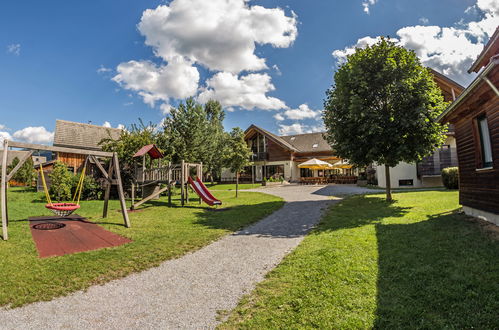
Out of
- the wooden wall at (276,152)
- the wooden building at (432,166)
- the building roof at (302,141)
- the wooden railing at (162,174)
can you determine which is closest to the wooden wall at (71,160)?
the wooden railing at (162,174)

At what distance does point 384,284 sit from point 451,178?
14.6 meters

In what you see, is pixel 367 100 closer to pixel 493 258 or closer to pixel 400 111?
pixel 400 111

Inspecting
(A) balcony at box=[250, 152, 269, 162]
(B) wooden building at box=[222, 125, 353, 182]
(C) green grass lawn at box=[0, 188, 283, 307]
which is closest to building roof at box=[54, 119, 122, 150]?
(A) balcony at box=[250, 152, 269, 162]

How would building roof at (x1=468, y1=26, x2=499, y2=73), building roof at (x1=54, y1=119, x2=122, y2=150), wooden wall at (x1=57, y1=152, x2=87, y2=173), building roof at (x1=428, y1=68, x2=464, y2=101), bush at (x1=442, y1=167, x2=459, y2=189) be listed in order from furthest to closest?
building roof at (x1=54, y1=119, x2=122, y2=150)
wooden wall at (x1=57, y1=152, x2=87, y2=173)
building roof at (x1=428, y1=68, x2=464, y2=101)
bush at (x1=442, y1=167, x2=459, y2=189)
building roof at (x1=468, y1=26, x2=499, y2=73)

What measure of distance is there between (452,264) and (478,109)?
5311 mm

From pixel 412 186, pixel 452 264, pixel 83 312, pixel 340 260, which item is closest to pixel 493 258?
pixel 452 264

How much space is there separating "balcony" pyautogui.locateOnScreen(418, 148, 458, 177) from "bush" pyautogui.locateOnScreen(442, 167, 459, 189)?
2.23 m

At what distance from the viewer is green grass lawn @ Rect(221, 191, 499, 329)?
3.05 m

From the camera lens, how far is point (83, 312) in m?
3.38

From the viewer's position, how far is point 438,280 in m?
3.89

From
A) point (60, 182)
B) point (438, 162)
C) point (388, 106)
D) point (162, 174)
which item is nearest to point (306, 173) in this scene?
point (438, 162)

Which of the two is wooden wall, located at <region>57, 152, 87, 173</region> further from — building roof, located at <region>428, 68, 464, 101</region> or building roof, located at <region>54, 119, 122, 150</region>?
building roof, located at <region>428, 68, 464, 101</region>

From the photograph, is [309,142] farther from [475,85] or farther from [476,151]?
[475,85]

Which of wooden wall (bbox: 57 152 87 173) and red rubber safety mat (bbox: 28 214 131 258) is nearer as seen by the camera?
red rubber safety mat (bbox: 28 214 131 258)
